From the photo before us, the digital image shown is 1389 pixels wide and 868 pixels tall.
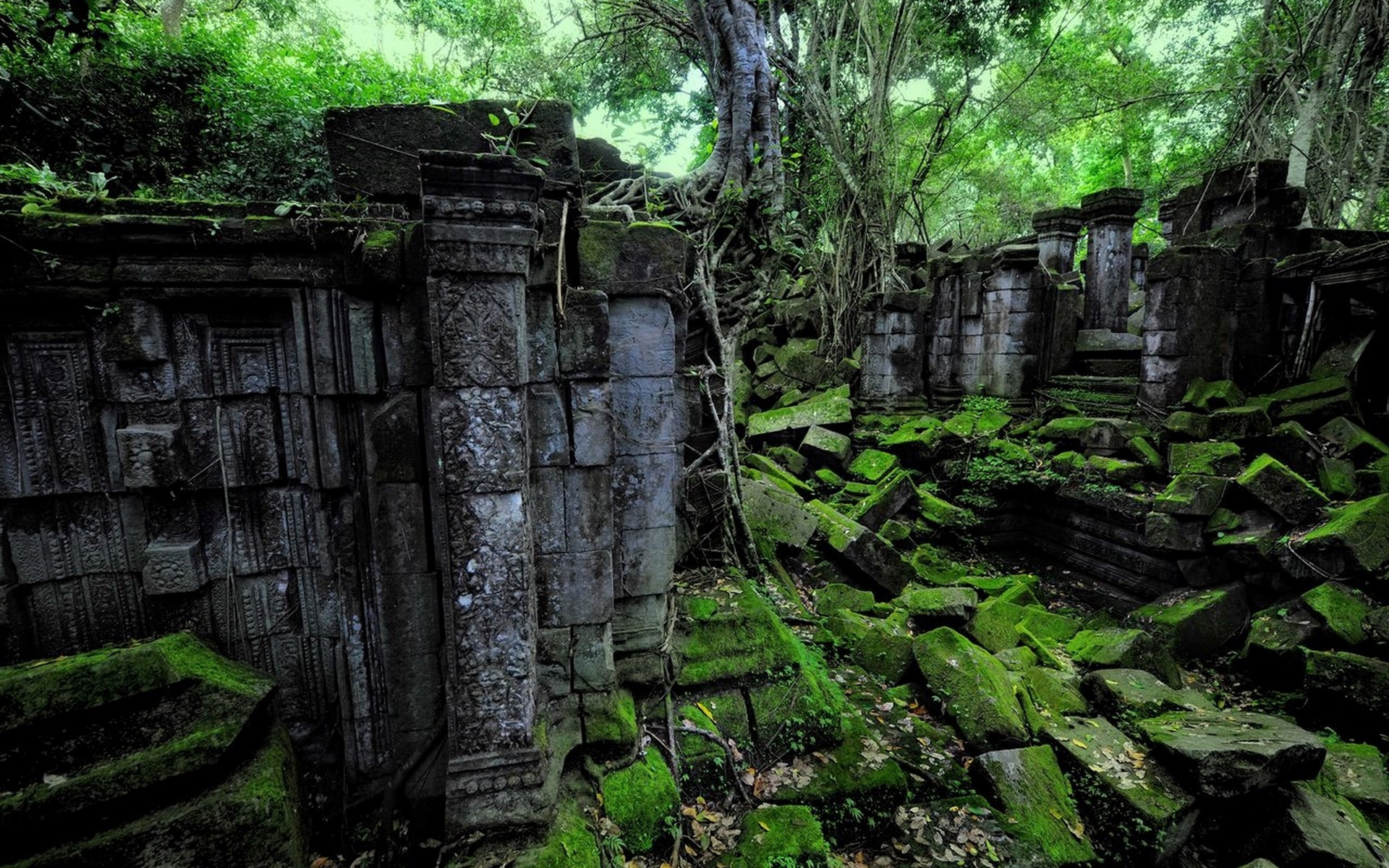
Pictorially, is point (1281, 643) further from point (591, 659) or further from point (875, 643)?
point (591, 659)

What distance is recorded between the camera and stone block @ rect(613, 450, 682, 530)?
3.71 m

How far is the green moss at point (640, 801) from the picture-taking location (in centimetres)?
320

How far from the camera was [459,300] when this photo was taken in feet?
8.77

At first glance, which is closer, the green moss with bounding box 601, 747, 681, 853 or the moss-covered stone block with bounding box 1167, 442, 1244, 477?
the green moss with bounding box 601, 747, 681, 853

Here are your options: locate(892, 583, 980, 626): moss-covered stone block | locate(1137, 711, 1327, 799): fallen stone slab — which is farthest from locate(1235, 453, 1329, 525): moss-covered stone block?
locate(892, 583, 980, 626): moss-covered stone block

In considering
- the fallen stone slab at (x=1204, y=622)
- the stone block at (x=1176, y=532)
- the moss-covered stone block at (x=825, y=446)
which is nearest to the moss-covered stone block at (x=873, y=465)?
the moss-covered stone block at (x=825, y=446)

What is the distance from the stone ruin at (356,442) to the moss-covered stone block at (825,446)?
605 cm

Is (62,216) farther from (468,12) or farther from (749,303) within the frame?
(468,12)

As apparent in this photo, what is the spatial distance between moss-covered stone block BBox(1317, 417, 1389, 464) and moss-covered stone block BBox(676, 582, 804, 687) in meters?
7.05

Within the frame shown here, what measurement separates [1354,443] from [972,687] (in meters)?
5.90

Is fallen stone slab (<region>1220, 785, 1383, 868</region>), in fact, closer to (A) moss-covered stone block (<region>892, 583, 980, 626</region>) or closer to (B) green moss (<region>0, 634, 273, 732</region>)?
(A) moss-covered stone block (<region>892, 583, 980, 626</region>)

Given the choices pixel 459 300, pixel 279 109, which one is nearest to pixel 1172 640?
pixel 459 300

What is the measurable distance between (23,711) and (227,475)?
3.94ft

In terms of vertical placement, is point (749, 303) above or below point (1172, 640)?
above
